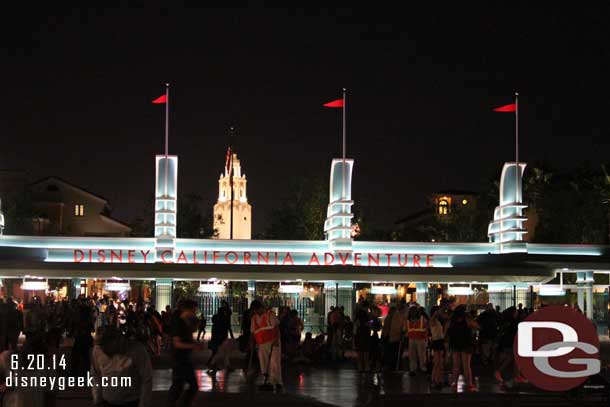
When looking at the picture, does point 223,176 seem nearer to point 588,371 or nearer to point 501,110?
point 501,110

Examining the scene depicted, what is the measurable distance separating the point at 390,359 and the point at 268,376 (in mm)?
6694

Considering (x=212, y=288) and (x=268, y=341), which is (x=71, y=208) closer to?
(x=212, y=288)

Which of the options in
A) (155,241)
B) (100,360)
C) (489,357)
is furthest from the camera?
(155,241)

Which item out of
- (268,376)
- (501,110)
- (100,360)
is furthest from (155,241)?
(100,360)

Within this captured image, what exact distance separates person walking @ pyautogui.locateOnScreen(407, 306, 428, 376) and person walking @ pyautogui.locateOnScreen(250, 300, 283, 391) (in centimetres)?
537

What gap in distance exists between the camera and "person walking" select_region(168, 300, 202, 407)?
49.7ft

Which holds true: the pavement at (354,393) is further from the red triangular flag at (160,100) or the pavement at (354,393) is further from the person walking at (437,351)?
the red triangular flag at (160,100)

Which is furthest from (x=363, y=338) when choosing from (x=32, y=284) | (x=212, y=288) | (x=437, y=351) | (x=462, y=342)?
(x=32, y=284)

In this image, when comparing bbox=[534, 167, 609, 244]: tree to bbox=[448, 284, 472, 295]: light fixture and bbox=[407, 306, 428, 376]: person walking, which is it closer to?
bbox=[448, 284, 472, 295]: light fixture

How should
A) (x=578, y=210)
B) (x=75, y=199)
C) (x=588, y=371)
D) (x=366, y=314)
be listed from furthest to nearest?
(x=75, y=199), (x=578, y=210), (x=366, y=314), (x=588, y=371)

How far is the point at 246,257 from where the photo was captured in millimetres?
45594

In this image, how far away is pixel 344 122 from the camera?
5016 centimetres

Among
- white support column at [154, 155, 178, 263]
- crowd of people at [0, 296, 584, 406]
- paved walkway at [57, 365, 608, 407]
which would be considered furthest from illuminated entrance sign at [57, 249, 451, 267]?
paved walkway at [57, 365, 608, 407]

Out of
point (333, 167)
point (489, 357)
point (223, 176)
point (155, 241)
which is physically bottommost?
point (489, 357)
